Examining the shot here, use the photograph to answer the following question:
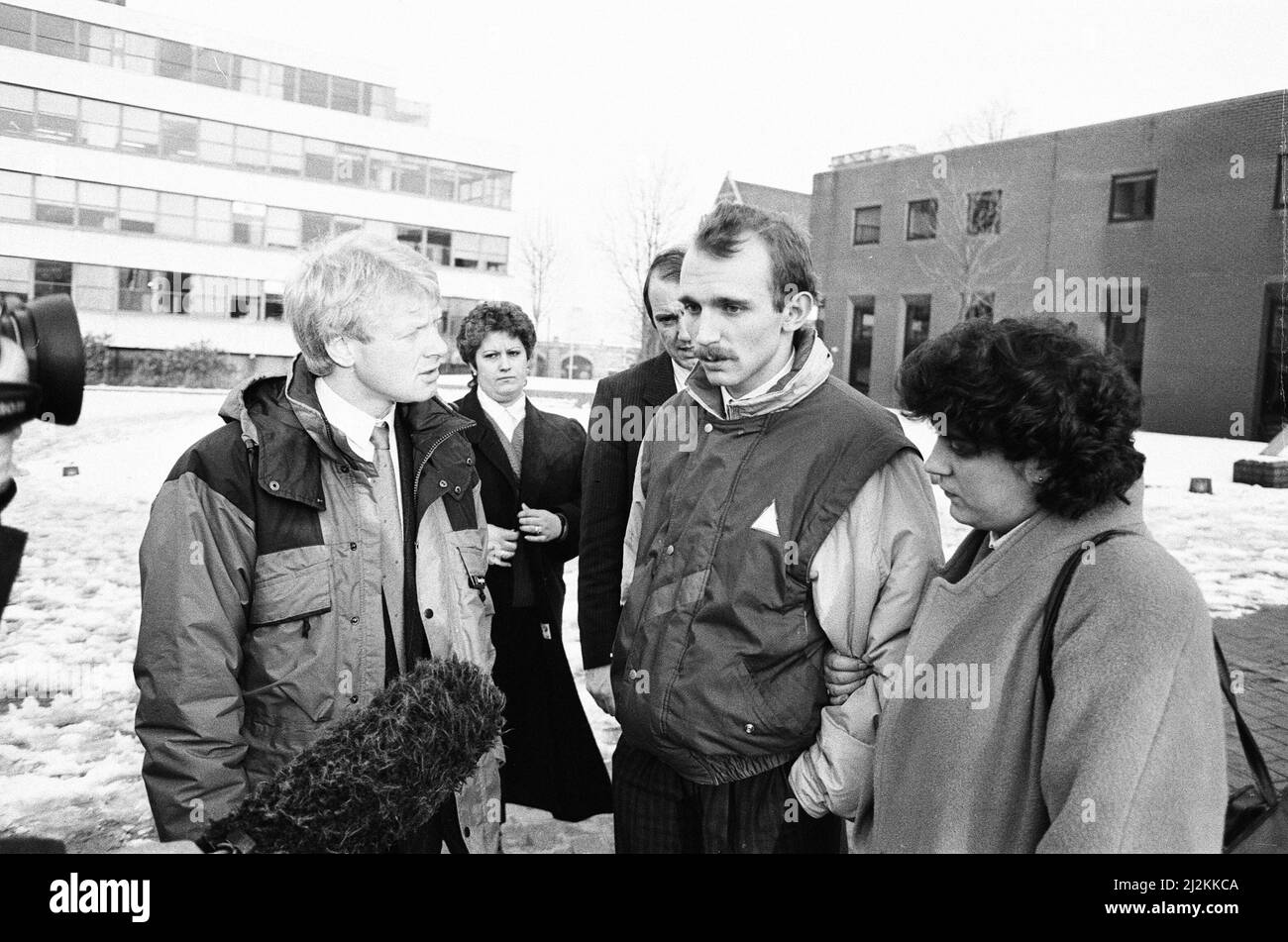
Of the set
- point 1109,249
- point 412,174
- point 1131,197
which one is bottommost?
point 1109,249

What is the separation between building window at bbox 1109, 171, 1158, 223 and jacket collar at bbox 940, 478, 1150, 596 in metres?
25.4

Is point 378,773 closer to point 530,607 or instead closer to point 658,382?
point 658,382

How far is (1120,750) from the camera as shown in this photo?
1417mm

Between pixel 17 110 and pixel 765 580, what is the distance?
3697cm

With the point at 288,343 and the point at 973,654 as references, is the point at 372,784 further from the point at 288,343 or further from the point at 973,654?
the point at 288,343

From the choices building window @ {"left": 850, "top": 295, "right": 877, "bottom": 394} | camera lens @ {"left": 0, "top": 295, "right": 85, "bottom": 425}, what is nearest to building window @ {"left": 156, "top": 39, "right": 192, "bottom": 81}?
building window @ {"left": 850, "top": 295, "right": 877, "bottom": 394}

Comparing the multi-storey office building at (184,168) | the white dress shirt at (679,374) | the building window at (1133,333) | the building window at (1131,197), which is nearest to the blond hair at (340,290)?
the white dress shirt at (679,374)

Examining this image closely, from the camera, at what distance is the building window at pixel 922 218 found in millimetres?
28688

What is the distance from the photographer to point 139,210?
32.8 metres

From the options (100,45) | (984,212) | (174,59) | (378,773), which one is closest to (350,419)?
(378,773)

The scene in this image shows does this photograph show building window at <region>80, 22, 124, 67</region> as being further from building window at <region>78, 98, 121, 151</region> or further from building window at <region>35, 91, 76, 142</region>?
building window at <region>35, 91, 76, 142</region>

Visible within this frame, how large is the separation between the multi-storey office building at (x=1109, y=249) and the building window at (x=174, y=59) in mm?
22592

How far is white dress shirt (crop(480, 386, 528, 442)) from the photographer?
3.72 metres
